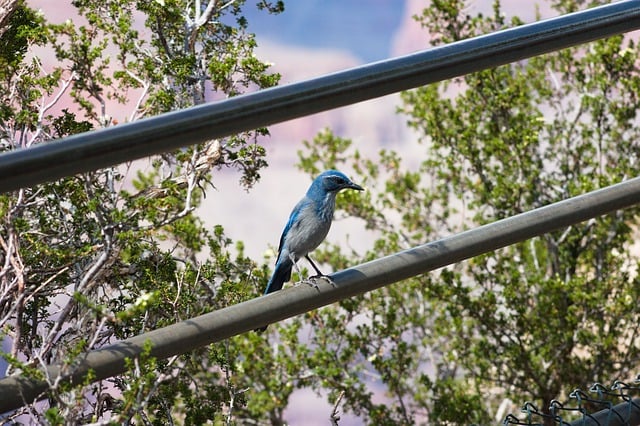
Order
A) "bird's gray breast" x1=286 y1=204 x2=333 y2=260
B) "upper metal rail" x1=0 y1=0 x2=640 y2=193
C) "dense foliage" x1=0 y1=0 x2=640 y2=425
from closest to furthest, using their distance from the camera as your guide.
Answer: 1. "upper metal rail" x1=0 y1=0 x2=640 y2=193
2. "bird's gray breast" x1=286 y1=204 x2=333 y2=260
3. "dense foliage" x1=0 y1=0 x2=640 y2=425

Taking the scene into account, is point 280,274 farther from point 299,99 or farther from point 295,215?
point 299,99

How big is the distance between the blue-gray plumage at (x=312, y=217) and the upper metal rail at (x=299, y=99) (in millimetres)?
1033


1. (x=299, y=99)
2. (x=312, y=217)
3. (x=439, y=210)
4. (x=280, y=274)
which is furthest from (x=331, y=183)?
(x=439, y=210)

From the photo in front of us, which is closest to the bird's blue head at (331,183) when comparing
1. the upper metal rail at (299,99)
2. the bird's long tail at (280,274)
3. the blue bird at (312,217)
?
the blue bird at (312,217)

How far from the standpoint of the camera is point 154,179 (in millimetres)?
4566

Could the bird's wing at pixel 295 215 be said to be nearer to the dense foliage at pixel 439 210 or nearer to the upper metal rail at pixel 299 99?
the dense foliage at pixel 439 210

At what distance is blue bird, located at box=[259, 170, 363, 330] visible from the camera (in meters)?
2.25

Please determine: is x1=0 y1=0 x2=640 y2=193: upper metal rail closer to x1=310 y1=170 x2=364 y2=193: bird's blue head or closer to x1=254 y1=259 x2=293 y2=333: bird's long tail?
x1=310 y1=170 x2=364 y2=193: bird's blue head

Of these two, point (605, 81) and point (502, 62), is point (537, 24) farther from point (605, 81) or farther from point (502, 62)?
point (605, 81)

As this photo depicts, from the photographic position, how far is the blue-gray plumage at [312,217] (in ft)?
7.39

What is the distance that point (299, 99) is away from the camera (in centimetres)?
107

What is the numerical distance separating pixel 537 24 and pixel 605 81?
3.62m

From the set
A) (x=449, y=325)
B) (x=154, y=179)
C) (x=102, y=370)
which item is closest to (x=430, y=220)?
(x=449, y=325)

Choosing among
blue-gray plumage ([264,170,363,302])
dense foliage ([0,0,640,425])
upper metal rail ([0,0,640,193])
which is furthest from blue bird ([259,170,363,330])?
upper metal rail ([0,0,640,193])
